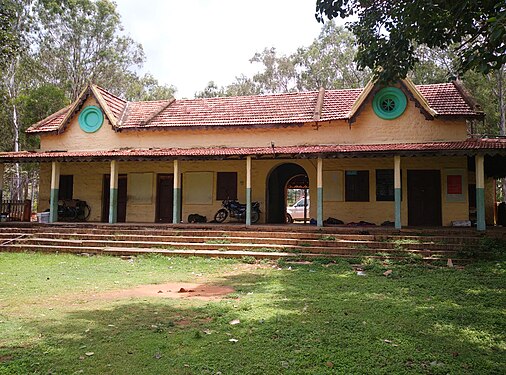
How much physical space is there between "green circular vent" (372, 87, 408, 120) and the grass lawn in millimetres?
7086

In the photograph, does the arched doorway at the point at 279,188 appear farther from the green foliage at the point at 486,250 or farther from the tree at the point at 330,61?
the tree at the point at 330,61

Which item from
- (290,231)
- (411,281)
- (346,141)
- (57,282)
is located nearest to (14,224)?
(57,282)

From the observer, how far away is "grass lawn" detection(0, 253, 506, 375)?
3.62 metres

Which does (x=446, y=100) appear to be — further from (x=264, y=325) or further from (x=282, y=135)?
(x=264, y=325)

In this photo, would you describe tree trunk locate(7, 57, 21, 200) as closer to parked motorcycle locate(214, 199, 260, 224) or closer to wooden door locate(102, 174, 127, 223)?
wooden door locate(102, 174, 127, 223)

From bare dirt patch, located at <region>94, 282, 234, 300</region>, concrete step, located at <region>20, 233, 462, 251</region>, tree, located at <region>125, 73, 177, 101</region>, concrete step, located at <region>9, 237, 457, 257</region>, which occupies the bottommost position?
bare dirt patch, located at <region>94, 282, 234, 300</region>

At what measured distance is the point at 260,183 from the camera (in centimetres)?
1558

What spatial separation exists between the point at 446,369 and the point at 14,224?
1479 centimetres

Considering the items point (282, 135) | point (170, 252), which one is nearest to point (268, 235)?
point (170, 252)

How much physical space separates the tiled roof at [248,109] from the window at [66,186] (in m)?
2.09

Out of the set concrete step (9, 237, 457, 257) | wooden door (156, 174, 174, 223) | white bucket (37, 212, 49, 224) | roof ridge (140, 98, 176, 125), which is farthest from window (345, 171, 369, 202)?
white bucket (37, 212, 49, 224)

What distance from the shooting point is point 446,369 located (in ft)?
11.5

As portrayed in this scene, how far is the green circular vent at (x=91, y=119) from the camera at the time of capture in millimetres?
16688

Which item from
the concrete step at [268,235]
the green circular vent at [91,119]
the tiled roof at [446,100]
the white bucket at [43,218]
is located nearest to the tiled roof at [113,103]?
the green circular vent at [91,119]
